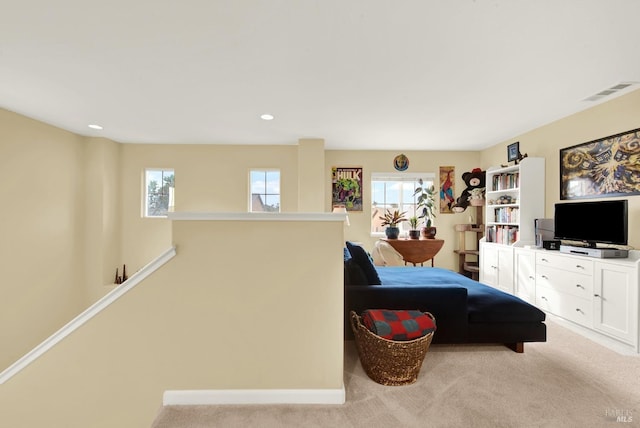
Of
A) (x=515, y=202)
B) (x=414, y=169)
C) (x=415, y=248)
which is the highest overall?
(x=414, y=169)

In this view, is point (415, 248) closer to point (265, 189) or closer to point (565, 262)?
A: point (565, 262)

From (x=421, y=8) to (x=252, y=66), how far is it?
4.22 ft

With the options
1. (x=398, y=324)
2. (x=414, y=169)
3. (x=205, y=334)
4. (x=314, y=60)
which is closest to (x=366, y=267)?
(x=398, y=324)

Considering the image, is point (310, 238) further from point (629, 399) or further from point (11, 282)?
point (11, 282)

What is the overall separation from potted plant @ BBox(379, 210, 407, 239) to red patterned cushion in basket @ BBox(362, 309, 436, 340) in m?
2.78

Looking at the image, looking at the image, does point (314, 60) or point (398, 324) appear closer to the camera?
point (398, 324)

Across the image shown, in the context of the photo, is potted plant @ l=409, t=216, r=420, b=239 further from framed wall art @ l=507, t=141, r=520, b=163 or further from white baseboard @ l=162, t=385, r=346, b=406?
white baseboard @ l=162, t=385, r=346, b=406

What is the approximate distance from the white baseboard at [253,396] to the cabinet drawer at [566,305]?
260cm

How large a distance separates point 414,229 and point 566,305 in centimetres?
223

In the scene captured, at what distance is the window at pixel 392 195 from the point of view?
5.16m

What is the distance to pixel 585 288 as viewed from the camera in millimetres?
2750

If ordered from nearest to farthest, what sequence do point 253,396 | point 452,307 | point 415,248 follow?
point 253,396 → point 452,307 → point 415,248

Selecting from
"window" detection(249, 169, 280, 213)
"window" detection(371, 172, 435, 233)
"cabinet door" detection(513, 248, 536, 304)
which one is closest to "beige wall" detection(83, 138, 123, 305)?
"window" detection(249, 169, 280, 213)

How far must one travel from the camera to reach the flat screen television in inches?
106
